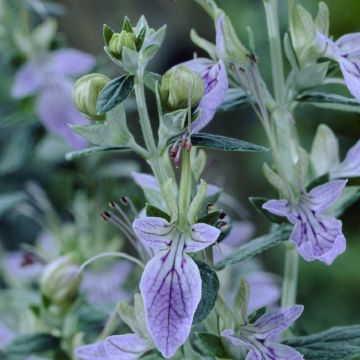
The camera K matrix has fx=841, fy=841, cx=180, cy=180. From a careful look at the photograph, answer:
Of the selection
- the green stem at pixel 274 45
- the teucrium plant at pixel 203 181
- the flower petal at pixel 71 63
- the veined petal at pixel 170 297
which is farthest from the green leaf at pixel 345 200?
the flower petal at pixel 71 63

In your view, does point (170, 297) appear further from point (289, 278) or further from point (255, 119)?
point (255, 119)

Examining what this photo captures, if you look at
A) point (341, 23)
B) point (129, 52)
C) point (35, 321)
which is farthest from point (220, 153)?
point (129, 52)

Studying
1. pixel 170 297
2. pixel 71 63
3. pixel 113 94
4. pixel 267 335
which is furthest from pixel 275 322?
pixel 71 63

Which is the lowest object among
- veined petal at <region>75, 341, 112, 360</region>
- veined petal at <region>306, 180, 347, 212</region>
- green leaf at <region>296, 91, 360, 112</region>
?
veined petal at <region>75, 341, 112, 360</region>

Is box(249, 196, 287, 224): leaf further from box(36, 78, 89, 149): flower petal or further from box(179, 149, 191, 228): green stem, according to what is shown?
box(36, 78, 89, 149): flower petal

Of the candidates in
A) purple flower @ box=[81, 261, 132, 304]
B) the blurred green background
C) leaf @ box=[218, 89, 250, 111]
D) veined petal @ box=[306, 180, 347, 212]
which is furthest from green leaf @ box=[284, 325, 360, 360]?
the blurred green background

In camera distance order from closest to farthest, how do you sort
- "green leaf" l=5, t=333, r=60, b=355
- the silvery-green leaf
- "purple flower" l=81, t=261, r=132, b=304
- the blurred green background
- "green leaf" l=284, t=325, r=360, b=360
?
"green leaf" l=284, t=325, r=360, b=360 → the silvery-green leaf → "green leaf" l=5, t=333, r=60, b=355 → "purple flower" l=81, t=261, r=132, b=304 → the blurred green background
